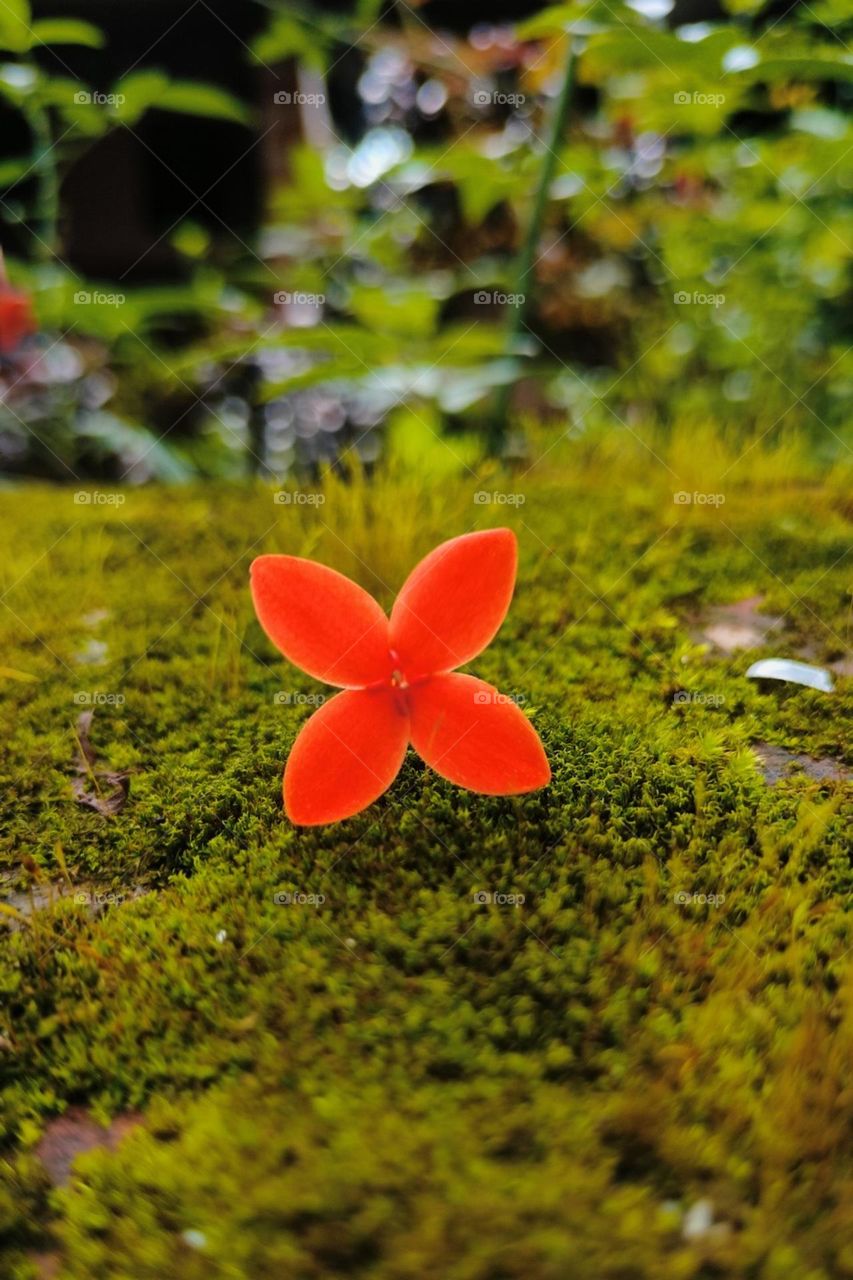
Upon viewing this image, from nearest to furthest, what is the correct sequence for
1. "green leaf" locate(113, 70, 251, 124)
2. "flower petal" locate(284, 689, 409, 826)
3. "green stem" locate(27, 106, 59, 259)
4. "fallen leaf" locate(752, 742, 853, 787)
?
"flower petal" locate(284, 689, 409, 826) < "fallen leaf" locate(752, 742, 853, 787) < "green leaf" locate(113, 70, 251, 124) < "green stem" locate(27, 106, 59, 259)

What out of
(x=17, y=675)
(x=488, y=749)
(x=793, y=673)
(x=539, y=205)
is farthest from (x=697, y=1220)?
(x=539, y=205)

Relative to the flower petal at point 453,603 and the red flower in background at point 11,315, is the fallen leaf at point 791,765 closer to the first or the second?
the flower petal at point 453,603

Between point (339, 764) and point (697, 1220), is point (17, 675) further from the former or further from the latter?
point (697, 1220)

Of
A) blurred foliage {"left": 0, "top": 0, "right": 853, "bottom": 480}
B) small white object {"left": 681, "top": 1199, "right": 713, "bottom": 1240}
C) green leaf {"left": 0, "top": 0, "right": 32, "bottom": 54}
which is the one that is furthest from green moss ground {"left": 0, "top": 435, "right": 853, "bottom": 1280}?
green leaf {"left": 0, "top": 0, "right": 32, "bottom": 54}

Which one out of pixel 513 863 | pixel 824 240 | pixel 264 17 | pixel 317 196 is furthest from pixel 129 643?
pixel 264 17

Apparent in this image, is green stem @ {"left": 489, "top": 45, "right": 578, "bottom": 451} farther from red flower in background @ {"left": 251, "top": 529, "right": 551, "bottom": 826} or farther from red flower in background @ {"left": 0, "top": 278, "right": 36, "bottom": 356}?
red flower in background @ {"left": 0, "top": 278, "right": 36, "bottom": 356}
